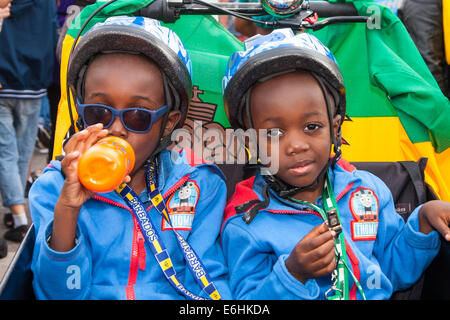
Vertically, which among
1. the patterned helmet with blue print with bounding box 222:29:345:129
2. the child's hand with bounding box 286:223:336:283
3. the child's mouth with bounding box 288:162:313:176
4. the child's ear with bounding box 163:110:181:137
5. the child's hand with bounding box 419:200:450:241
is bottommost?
the child's hand with bounding box 286:223:336:283

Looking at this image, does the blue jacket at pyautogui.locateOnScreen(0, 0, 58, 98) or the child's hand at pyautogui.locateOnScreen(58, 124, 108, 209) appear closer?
the child's hand at pyautogui.locateOnScreen(58, 124, 108, 209)

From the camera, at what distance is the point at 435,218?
2.04 metres

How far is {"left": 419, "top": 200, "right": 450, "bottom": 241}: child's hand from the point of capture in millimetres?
2004

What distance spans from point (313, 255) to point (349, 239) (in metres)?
0.41

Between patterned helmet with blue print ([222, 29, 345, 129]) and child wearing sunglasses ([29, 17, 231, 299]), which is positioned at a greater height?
patterned helmet with blue print ([222, 29, 345, 129])

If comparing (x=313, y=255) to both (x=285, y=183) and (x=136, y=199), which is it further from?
(x=136, y=199)

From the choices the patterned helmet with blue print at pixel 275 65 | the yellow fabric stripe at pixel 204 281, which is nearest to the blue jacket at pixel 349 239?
the yellow fabric stripe at pixel 204 281

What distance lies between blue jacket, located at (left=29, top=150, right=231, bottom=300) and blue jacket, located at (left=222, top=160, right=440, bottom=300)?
9cm

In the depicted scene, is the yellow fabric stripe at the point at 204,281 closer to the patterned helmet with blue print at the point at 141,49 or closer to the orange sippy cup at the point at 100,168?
the orange sippy cup at the point at 100,168

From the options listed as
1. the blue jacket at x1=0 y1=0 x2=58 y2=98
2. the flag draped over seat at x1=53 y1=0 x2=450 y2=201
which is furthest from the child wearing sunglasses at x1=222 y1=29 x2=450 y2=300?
the blue jacket at x1=0 y1=0 x2=58 y2=98

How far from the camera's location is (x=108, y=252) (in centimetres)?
207

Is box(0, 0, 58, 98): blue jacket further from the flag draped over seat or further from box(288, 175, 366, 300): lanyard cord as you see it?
box(288, 175, 366, 300): lanyard cord
